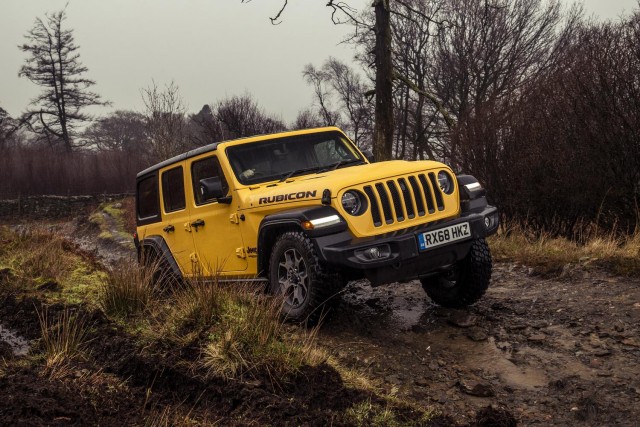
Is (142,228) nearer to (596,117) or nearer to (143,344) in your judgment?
(143,344)

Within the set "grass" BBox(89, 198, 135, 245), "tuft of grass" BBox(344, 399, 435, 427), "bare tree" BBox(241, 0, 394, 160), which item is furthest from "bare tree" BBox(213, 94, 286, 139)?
"tuft of grass" BBox(344, 399, 435, 427)

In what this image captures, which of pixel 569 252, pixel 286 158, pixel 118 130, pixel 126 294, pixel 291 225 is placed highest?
pixel 118 130

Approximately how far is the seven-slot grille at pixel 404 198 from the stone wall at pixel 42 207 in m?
32.2

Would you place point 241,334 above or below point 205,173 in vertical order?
below

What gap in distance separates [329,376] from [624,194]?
6.50 m

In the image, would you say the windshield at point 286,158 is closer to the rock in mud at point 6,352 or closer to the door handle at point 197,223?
the door handle at point 197,223

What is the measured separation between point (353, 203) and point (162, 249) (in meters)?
3.30

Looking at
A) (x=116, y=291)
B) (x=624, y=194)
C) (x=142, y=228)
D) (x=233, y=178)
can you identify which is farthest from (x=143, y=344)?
(x=624, y=194)

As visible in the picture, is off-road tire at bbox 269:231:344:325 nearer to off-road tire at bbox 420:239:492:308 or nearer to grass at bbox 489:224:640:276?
off-road tire at bbox 420:239:492:308

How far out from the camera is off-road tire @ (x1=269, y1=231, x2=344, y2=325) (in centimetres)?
502

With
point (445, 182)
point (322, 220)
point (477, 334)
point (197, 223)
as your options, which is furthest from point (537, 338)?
point (197, 223)

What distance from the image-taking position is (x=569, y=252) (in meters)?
7.77

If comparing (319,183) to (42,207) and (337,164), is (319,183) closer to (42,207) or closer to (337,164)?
(337,164)

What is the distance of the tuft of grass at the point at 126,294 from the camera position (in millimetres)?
5785
